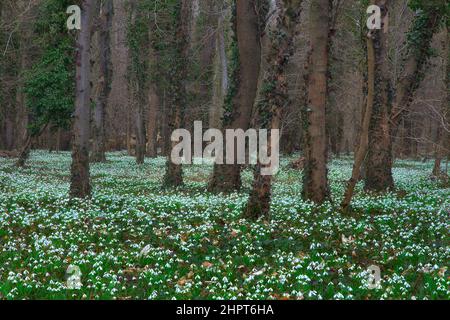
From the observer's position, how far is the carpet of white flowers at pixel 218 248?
8641 millimetres

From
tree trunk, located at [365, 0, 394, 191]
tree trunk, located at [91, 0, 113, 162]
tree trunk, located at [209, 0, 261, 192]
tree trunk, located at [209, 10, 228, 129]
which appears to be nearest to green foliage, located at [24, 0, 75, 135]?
tree trunk, located at [91, 0, 113, 162]

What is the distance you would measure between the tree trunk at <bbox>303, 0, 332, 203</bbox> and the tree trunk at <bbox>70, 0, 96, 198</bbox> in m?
6.91

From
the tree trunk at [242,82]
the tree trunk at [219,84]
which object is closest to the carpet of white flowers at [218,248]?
the tree trunk at [242,82]

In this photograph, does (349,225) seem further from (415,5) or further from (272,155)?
(415,5)

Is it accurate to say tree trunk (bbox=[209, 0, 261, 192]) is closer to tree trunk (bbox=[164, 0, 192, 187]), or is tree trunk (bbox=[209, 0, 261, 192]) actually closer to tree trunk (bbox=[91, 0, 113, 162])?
tree trunk (bbox=[164, 0, 192, 187])

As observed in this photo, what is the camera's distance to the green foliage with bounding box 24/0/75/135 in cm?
3284

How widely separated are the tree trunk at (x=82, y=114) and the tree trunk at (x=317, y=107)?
6.91 metres

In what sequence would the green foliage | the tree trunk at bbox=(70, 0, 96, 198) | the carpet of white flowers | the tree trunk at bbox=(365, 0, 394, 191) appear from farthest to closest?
the green foliage, the tree trunk at bbox=(365, 0, 394, 191), the tree trunk at bbox=(70, 0, 96, 198), the carpet of white flowers

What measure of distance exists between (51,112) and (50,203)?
58.9 ft

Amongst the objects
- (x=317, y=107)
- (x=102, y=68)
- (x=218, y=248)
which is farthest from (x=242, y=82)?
(x=102, y=68)

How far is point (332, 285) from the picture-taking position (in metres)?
8.73

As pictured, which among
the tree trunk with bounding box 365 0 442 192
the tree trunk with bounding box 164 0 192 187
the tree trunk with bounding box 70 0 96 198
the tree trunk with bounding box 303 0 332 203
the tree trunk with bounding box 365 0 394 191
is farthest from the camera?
the tree trunk with bounding box 164 0 192 187

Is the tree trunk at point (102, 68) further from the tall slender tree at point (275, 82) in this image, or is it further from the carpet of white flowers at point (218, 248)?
the tall slender tree at point (275, 82)
